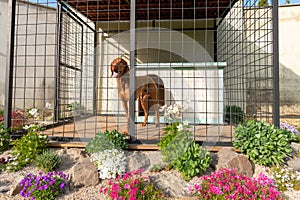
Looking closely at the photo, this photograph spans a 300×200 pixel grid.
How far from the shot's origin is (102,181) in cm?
250

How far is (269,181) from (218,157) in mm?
677

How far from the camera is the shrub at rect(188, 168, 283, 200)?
6.37 ft

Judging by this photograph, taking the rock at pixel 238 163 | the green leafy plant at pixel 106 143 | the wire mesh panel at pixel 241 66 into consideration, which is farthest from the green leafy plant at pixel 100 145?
the wire mesh panel at pixel 241 66

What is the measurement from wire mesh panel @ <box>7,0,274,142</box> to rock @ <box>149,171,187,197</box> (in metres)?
1.83

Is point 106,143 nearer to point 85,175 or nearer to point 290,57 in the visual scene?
point 85,175

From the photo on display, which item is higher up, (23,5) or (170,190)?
(23,5)

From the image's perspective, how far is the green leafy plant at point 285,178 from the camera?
2.40 meters

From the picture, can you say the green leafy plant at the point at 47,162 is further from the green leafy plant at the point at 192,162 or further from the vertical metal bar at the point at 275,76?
the vertical metal bar at the point at 275,76

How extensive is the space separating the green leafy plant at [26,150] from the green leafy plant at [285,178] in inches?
125

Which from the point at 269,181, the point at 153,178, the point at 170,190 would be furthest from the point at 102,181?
the point at 269,181

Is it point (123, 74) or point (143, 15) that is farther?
point (143, 15)

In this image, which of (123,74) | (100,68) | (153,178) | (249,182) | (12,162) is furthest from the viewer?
(100,68)

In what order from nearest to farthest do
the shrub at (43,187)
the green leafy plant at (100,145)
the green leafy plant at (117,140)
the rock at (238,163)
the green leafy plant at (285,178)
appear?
the shrub at (43,187) → the green leafy plant at (285,178) → the rock at (238,163) → the green leafy plant at (100,145) → the green leafy plant at (117,140)

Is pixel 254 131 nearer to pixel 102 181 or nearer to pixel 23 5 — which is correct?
pixel 102 181
